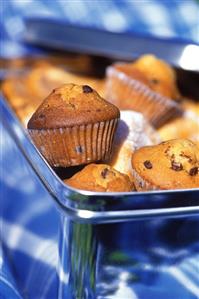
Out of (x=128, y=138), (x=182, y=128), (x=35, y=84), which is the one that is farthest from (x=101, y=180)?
(x=35, y=84)

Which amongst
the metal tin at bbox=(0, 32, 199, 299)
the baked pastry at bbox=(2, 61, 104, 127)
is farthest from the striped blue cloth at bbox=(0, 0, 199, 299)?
the baked pastry at bbox=(2, 61, 104, 127)

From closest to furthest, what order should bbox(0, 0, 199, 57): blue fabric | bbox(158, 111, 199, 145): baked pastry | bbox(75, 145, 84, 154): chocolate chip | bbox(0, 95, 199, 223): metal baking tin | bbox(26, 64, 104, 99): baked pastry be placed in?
1. bbox(0, 95, 199, 223): metal baking tin
2. bbox(75, 145, 84, 154): chocolate chip
3. bbox(158, 111, 199, 145): baked pastry
4. bbox(26, 64, 104, 99): baked pastry
5. bbox(0, 0, 199, 57): blue fabric

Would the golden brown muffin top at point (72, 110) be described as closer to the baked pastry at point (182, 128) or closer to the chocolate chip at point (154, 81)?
the baked pastry at point (182, 128)

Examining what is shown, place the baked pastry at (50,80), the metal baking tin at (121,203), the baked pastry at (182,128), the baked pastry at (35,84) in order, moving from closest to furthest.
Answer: the metal baking tin at (121,203) → the baked pastry at (182,128) → the baked pastry at (35,84) → the baked pastry at (50,80)

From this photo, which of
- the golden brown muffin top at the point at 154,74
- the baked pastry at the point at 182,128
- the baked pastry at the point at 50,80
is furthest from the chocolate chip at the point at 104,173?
the baked pastry at the point at 50,80

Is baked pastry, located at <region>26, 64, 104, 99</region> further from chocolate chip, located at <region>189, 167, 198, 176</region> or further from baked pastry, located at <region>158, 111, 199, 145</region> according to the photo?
chocolate chip, located at <region>189, 167, 198, 176</region>

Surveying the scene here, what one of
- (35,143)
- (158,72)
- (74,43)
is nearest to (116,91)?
(158,72)

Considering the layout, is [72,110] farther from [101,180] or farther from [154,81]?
[154,81]

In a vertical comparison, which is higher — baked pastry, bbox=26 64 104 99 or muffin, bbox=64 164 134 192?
muffin, bbox=64 164 134 192

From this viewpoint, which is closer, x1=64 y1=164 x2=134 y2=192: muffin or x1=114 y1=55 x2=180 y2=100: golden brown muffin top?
x1=64 y1=164 x2=134 y2=192: muffin
